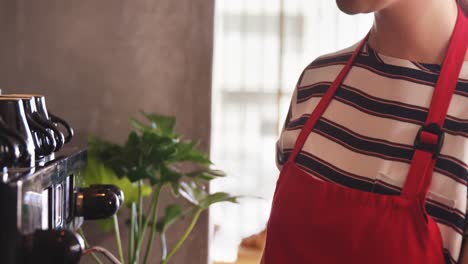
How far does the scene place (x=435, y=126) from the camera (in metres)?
Result: 0.99

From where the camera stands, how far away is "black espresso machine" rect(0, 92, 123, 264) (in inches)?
24.5

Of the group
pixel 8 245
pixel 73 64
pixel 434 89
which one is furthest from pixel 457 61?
pixel 73 64

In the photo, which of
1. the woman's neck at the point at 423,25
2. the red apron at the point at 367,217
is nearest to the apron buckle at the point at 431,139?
the red apron at the point at 367,217

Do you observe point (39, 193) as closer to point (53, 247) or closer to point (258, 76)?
point (53, 247)

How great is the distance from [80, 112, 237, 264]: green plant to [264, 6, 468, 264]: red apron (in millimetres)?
1070

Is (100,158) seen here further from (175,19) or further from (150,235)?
(175,19)

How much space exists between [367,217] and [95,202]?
394mm

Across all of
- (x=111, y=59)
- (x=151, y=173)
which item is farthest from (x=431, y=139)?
(x=111, y=59)

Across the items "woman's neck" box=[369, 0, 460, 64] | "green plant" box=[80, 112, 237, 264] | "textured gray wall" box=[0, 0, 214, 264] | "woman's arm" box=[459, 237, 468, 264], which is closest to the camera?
"woman's arm" box=[459, 237, 468, 264]

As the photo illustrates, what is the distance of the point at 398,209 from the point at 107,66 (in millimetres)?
1583

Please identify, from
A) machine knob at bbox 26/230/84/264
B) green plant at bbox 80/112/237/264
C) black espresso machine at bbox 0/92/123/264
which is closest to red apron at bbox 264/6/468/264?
black espresso machine at bbox 0/92/123/264

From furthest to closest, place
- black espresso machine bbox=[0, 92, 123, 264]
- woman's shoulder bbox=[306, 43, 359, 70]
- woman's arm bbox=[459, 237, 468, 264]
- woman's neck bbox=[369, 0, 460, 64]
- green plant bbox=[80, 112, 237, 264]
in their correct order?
green plant bbox=[80, 112, 237, 264], woman's shoulder bbox=[306, 43, 359, 70], woman's neck bbox=[369, 0, 460, 64], woman's arm bbox=[459, 237, 468, 264], black espresso machine bbox=[0, 92, 123, 264]

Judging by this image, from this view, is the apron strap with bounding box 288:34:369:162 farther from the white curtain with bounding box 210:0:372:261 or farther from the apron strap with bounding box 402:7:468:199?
the white curtain with bounding box 210:0:372:261

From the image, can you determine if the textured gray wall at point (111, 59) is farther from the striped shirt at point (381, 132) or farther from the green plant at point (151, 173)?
the striped shirt at point (381, 132)
